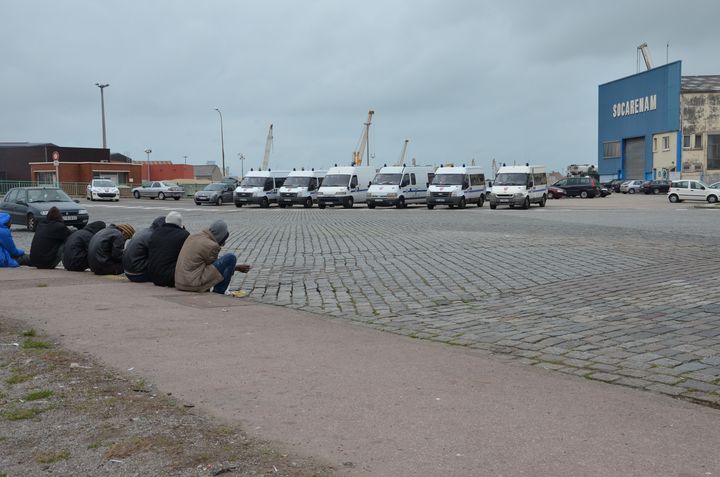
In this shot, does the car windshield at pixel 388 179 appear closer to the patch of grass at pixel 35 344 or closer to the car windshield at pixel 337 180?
the car windshield at pixel 337 180

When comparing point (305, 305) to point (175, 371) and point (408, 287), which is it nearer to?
point (408, 287)

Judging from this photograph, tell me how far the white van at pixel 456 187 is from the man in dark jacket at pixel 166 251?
3065 cm

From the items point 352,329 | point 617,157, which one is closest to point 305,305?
point 352,329

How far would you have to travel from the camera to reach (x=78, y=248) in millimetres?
12297

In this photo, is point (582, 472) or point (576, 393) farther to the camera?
point (576, 393)

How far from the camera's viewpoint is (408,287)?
421 inches

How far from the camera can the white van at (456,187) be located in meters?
40.6

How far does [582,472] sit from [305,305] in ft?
19.2

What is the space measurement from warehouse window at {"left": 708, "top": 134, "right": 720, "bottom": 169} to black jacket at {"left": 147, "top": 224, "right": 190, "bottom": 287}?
76.6 metres

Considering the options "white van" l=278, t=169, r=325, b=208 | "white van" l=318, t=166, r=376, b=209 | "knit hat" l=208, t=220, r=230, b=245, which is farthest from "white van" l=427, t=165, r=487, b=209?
"knit hat" l=208, t=220, r=230, b=245

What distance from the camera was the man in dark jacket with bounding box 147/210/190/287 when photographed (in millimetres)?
10438

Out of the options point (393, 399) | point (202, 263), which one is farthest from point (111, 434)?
point (202, 263)

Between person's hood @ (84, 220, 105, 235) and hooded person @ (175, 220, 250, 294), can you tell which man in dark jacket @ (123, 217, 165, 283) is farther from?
person's hood @ (84, 220, 105, 235)

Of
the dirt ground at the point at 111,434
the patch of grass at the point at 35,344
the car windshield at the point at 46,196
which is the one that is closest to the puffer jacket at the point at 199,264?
the patch of grass at the point at 35,344
